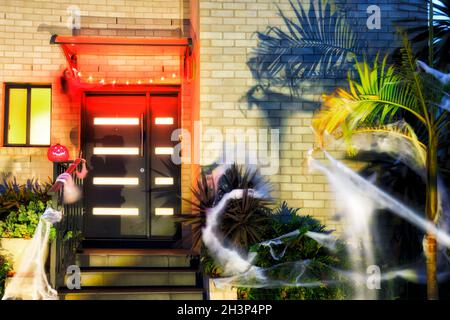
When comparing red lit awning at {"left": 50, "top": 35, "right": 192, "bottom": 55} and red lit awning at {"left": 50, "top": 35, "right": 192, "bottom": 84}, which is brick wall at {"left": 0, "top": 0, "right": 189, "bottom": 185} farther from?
red lit awning at {"left": 50, "top": 35, "right": 192, "bottom": 55}

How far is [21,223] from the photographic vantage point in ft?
25.2

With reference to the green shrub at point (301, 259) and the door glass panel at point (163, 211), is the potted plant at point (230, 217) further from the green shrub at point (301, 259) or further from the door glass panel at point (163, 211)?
the door glass panel at point (163, 211)

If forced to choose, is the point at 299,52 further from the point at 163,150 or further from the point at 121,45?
the point at 163,150

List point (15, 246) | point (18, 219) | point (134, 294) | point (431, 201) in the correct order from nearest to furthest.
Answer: point (431, 201) → point (134, 294) → point (15, 246) → point (18, 219)

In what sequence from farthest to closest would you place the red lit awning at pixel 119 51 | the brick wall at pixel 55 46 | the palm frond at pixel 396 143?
the brick wall at pixel 55 46, the red lit awning at pixel 119 51, the palm frond at pixel 396 143

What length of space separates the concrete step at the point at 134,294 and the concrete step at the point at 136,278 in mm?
231

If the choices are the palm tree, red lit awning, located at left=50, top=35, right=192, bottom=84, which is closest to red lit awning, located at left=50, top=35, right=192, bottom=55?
red lit awning, located at left=50, top=35, right=192, bottom=84

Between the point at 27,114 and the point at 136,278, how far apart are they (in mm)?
3746

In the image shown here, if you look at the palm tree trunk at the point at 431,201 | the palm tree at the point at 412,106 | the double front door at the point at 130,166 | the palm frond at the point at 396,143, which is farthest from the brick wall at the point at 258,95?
the palm tree trunk at the point at 431,201

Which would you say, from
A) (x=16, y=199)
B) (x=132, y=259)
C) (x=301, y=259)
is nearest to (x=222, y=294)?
(x=301, y=259)

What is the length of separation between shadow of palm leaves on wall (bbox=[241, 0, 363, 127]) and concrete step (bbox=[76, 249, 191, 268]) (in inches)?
93.8

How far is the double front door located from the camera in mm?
9430

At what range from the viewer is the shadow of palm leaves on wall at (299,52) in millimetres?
8078
